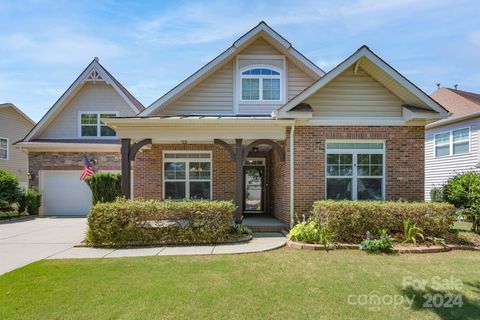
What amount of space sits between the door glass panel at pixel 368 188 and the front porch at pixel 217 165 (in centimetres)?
236

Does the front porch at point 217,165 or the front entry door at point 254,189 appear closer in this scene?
the front porch at point 217,165

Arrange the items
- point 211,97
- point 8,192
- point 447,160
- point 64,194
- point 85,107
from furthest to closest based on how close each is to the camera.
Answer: point 447,160 < point 85,107 < point 64,194 < point 8,192 < point 211,97

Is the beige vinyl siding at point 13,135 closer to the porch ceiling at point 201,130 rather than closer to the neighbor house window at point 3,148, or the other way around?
the neighbor house window at point 3,148

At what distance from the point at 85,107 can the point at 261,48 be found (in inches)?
405

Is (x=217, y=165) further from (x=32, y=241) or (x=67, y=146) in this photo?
(x=67, y=146)

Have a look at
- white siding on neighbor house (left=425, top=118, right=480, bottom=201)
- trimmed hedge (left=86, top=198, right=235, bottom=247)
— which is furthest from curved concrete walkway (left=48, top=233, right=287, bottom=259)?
white siding on neighbor house (left=425, top=118, right=480, bottom=201)

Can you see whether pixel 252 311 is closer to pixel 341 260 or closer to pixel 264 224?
pixel 341 260

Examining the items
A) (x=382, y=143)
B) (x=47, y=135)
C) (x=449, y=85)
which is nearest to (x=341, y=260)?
(x=382, y=143)

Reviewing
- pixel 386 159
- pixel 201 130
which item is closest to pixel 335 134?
pixel 386 159

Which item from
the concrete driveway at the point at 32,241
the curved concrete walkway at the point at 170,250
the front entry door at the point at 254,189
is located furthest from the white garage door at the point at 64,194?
the curved concrete walkway at the point at 170,250

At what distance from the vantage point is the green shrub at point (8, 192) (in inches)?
610

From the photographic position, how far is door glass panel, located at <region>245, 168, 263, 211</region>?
13.9 m

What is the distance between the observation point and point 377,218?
27.7 ft

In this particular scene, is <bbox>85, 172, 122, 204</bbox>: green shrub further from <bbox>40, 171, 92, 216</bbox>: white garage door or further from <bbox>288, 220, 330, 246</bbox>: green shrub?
<bbox>288, 220, 330, 246</bbox>: green shrub
